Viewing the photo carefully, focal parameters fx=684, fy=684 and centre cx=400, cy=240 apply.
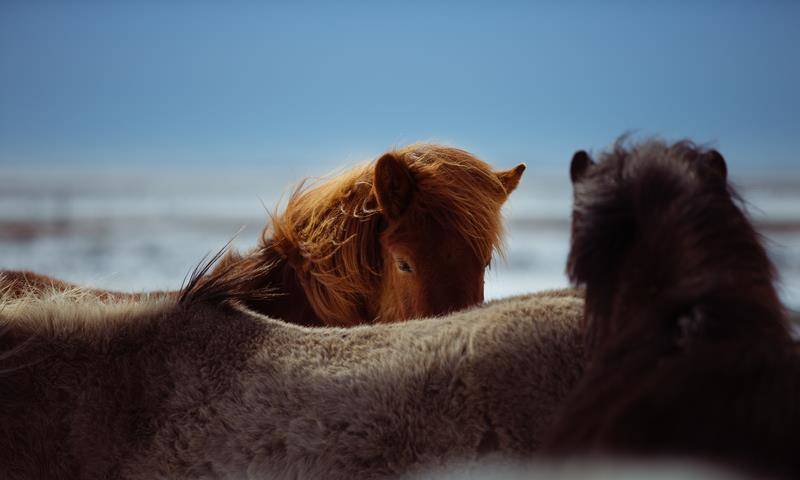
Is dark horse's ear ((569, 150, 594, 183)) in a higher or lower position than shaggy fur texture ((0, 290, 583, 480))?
higher

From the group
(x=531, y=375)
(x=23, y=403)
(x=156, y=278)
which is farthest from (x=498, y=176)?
(x=156, y=278)

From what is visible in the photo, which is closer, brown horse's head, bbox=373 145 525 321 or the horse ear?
brown horse's head, bbox=373 145 525 321

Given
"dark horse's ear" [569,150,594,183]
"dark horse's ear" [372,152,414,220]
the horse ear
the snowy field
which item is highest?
the snowy field

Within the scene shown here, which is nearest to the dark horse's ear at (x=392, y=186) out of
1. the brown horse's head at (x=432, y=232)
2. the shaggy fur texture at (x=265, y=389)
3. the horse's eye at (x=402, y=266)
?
the brown horse's head at (x=432, y=232)

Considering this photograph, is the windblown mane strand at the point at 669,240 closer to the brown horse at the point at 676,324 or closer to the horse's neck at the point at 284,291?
the brown horse at the point at 676,324

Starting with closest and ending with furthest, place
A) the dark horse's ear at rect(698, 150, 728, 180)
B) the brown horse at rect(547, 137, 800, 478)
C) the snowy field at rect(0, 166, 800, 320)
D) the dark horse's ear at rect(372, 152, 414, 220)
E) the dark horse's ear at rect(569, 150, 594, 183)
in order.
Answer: the brown horse at rect(547, 137, 800, 478), the dark horse's ear at rect(698, 150, 728, 180), the dark horse's ear at rect(569, 150, 594, 183), the dark horse's ear at rect(372, 152, 414, 220), the snowy field at rect(0, 166, 800, 320)

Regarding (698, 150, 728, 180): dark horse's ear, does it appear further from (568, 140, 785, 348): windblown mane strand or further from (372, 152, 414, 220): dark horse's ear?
(372, 152, 414, 220): dark horse's ear

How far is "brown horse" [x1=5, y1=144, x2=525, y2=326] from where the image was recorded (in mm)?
2619

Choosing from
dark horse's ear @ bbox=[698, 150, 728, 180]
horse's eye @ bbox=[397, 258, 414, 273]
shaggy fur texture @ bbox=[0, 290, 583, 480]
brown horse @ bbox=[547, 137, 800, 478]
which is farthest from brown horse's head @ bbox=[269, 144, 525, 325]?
brown horse @ bbox=[547, 137, 800, 478]

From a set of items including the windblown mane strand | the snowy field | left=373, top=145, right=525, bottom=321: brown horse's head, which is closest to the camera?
the windblown mane strand

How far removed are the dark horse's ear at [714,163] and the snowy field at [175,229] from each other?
80 millimetres

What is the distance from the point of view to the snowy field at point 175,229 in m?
8.73

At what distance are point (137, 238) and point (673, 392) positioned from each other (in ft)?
59.6

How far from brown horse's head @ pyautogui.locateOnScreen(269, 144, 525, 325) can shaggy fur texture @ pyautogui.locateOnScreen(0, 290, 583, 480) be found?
0.92m
